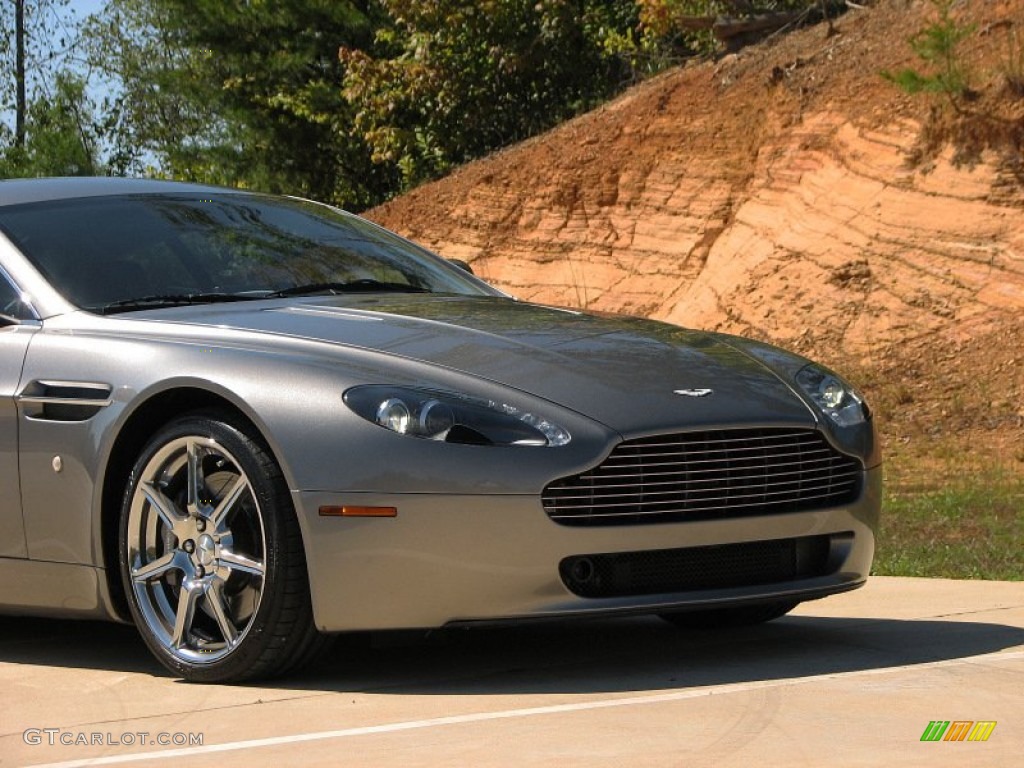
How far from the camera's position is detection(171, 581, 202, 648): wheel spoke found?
5.57m

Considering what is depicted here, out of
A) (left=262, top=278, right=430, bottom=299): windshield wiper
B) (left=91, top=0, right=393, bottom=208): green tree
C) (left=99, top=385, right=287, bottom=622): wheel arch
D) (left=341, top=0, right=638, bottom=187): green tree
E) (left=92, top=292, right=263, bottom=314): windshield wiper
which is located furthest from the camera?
(left=91, top=0, right=393, bottom=208): green tree

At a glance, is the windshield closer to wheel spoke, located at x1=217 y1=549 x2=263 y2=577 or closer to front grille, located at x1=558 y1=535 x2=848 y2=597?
wheel spoke, located at x1=217 y1=549 x2=263 y2=577

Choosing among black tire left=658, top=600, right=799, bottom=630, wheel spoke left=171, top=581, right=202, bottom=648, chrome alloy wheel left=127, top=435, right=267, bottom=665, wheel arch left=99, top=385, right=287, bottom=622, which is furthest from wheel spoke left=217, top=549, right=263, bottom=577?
black tire left=658, top=600, right=799, bottom=630

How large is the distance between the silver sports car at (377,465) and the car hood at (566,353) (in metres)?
0.01

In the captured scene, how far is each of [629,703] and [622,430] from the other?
0.75m

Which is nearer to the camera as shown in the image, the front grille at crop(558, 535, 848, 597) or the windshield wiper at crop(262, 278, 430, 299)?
the front grille at crop(558, 535, 848, 597)

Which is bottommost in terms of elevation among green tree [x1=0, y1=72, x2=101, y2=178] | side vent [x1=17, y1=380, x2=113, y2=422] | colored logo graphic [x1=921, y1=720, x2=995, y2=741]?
green tree [x1=0, y1=72, x2=101, y2=178]

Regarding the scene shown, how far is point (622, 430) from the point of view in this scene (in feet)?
17.5

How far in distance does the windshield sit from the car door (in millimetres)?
227

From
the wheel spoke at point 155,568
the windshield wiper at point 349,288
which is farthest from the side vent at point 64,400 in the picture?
the windshield wiper at point 349,288

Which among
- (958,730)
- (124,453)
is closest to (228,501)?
(124,453)

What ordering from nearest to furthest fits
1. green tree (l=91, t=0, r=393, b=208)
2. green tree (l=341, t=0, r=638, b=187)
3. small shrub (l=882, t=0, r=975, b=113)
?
1. small shrub (l=882, t=0, r=975, b=113)
2. green tree (l=341, t=0, r=638, b=187)
3. green tree (l=91, t=0, r=393, b=208)

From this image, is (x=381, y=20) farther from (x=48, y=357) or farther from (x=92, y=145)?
(x=48, y=357)

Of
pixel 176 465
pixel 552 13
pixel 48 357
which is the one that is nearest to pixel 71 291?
pixel 48 357
